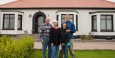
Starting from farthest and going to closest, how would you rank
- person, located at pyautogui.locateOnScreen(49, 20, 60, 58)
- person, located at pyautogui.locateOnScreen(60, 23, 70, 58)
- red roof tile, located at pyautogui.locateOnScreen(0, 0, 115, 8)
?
1. red roof tile, located at pyautogui.locateOnScreen(0, 0, 115, 8)
2. person, located at pyautogui.locateOnScreen(60, 23, 70, 58)
3. person, located at pyautogui.locateOnScreen(49, 20, 60, 58)

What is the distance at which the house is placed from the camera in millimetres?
29575

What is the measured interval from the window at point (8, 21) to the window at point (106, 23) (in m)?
10.7

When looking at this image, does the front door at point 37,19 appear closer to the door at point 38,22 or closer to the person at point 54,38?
the door at point 38,22

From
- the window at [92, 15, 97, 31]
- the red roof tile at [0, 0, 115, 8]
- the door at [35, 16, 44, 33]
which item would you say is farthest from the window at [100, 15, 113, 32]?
the door at [35, 16, 44, 33]

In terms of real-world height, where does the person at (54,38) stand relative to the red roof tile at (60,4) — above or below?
below

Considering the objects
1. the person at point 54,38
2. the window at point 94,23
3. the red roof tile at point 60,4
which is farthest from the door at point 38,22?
the person at point 54,38

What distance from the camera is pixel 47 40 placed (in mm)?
11578

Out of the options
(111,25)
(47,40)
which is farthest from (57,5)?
(47,40)

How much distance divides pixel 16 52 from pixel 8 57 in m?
0.79

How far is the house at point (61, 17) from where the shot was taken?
1164 inches

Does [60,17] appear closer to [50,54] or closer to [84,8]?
[84,8]

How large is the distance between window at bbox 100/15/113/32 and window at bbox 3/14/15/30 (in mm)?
10729

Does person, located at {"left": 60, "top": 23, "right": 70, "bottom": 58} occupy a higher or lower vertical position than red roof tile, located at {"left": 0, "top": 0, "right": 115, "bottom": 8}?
lower

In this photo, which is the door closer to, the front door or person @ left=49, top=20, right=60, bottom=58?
the front door
